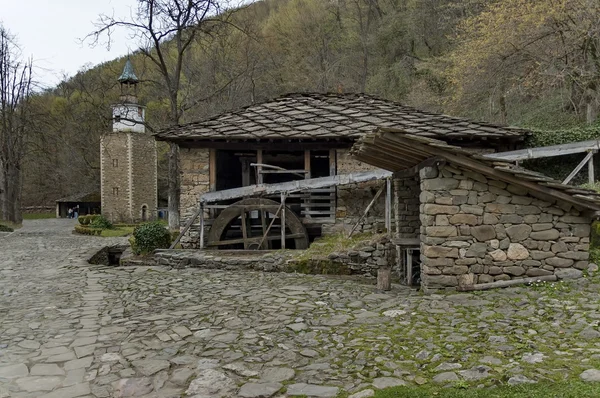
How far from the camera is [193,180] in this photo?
1067cm

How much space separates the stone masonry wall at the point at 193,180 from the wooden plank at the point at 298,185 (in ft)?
1.72

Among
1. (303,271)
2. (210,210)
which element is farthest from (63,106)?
(303,271)

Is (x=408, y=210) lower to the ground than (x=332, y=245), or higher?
higher

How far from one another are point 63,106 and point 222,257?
4118cm

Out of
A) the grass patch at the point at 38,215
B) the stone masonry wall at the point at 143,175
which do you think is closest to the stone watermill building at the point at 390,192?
the stone masonry wall at the point at 143,175

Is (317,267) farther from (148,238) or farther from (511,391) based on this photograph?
(511,391)

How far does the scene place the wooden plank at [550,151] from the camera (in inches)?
385

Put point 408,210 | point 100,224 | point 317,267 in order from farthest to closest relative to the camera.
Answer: point 100,224 < point 317,267 < point 408,210

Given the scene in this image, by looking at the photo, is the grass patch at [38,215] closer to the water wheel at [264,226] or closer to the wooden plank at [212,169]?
the wooden plank at [212,169]

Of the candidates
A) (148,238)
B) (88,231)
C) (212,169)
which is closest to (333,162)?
(212,169)

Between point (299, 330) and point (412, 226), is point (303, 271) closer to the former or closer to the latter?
point (412, 226)

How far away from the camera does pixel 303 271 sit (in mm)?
8109

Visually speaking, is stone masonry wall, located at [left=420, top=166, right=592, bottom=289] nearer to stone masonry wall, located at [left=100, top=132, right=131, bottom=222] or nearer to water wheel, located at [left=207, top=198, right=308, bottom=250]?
water wheel, located at [left=207, top=198, right=308, bottom=250]

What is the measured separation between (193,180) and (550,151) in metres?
8.50
